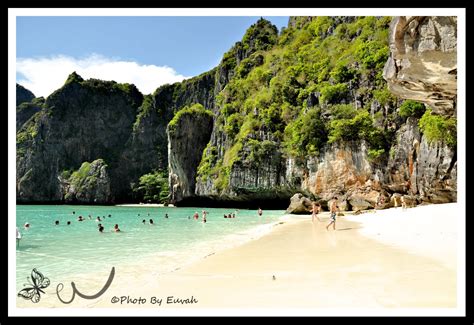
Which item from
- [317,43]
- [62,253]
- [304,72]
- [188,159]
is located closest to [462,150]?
[62,253]

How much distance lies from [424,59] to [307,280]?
578cm

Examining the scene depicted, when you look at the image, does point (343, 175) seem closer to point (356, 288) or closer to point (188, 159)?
point (356, 288)

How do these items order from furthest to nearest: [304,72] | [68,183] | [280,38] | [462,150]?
[68,183], [280,38], [304,72], [462,150]

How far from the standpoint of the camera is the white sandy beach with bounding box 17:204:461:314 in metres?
4.59

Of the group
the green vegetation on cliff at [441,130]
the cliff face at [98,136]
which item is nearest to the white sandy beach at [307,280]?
the green vegetation on cliff at [441,130]

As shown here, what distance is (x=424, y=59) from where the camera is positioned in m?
7.62

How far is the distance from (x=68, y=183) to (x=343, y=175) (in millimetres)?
75168
